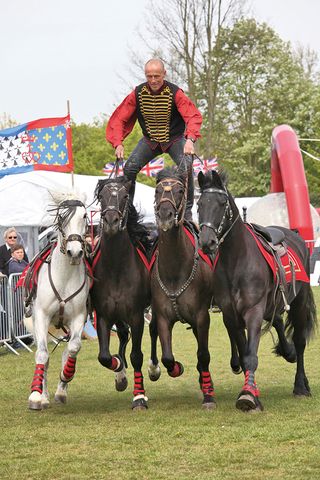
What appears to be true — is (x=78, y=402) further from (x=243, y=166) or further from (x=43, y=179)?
(x=243, y=166)

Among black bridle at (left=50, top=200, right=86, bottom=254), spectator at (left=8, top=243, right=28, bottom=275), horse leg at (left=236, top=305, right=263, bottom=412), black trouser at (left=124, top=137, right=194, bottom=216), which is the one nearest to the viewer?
horse leg at (left=236, top=305, right=263, bottom=412)

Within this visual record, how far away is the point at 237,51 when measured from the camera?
55688 mm

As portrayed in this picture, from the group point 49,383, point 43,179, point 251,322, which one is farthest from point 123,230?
point 43,179

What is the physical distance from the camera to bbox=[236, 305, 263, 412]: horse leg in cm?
875

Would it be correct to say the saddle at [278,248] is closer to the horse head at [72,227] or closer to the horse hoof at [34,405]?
the horse head at [72,227]

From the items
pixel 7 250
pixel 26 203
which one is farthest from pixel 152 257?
pixel 26 203

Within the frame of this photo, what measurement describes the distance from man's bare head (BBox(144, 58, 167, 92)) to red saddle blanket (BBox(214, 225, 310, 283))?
6.04 feet

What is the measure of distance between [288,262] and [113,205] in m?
2.19

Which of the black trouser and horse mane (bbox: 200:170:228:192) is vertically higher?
the black trouser

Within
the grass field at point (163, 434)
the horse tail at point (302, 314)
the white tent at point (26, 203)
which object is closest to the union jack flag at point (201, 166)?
the horse tail at point (302, 314)

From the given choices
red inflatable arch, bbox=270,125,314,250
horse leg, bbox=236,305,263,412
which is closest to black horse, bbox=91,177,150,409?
horse leg, bbox=236,305,263,412

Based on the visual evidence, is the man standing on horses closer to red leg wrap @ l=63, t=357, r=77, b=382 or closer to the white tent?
red leg wrap @ l=63, t=357, r=77, b=382

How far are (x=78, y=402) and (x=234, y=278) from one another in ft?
8.01

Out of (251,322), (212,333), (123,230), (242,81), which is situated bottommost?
(212,333)
